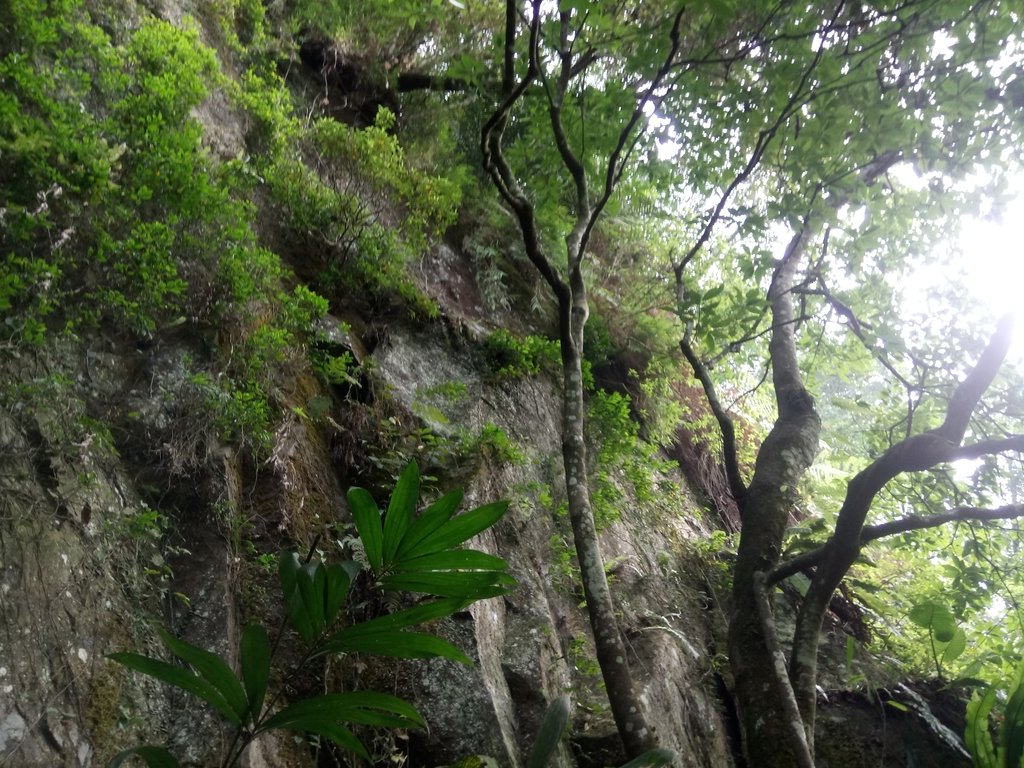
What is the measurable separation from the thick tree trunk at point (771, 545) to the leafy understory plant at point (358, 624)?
5.99ft

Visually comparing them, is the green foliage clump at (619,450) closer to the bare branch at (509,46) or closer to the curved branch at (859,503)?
the curved branch at (859,503)

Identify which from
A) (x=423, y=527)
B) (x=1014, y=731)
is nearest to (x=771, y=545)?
(x=1014, y=731)

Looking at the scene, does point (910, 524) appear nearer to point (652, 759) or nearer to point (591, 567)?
point (591, 567)

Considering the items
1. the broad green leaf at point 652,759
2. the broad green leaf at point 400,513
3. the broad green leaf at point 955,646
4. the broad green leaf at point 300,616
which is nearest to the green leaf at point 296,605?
the broad green leaf at point 300,616

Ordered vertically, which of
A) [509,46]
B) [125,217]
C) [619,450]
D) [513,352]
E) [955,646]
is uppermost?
[513,352]

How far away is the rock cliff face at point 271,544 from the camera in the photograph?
269 cm

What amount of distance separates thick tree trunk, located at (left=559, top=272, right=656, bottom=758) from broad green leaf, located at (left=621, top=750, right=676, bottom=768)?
622mm

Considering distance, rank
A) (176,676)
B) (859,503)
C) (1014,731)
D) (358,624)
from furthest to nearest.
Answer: (1014,731) → (859,503) → (358,624) → (176,676)

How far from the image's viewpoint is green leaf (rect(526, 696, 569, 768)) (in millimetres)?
2254

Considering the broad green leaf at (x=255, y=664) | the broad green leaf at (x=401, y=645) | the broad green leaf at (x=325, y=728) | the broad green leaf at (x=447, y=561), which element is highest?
the broad green leaf at (x=447, y=561)

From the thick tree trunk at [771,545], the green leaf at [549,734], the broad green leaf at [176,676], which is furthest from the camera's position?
the thick tree trunk at [771,545]

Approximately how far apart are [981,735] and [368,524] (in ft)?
11.9

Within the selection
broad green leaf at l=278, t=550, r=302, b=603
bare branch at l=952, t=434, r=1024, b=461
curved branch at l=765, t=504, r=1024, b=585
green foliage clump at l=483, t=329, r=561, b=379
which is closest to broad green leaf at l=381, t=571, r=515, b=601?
broad green leaf at l=278, t=550, r=302, b=603

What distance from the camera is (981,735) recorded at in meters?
3.66
